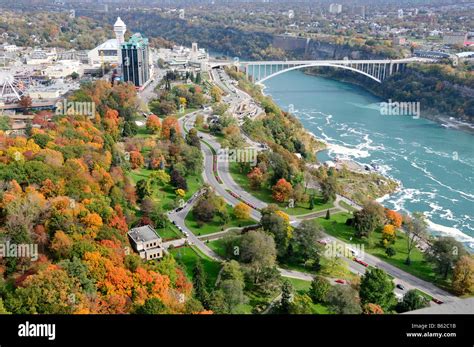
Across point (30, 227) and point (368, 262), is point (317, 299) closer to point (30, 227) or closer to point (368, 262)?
point (368, 262)

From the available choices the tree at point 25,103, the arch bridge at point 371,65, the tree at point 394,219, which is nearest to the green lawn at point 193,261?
the tree at point 394,219

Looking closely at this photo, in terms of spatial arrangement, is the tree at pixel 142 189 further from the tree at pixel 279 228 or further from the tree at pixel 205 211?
the tree at pixel 279 228

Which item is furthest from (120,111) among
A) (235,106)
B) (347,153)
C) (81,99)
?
(347,153)

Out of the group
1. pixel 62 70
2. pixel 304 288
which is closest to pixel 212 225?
pixel 304 288

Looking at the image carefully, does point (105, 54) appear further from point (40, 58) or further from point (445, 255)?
point (445, 255)

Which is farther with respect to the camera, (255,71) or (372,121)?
(255,71)
